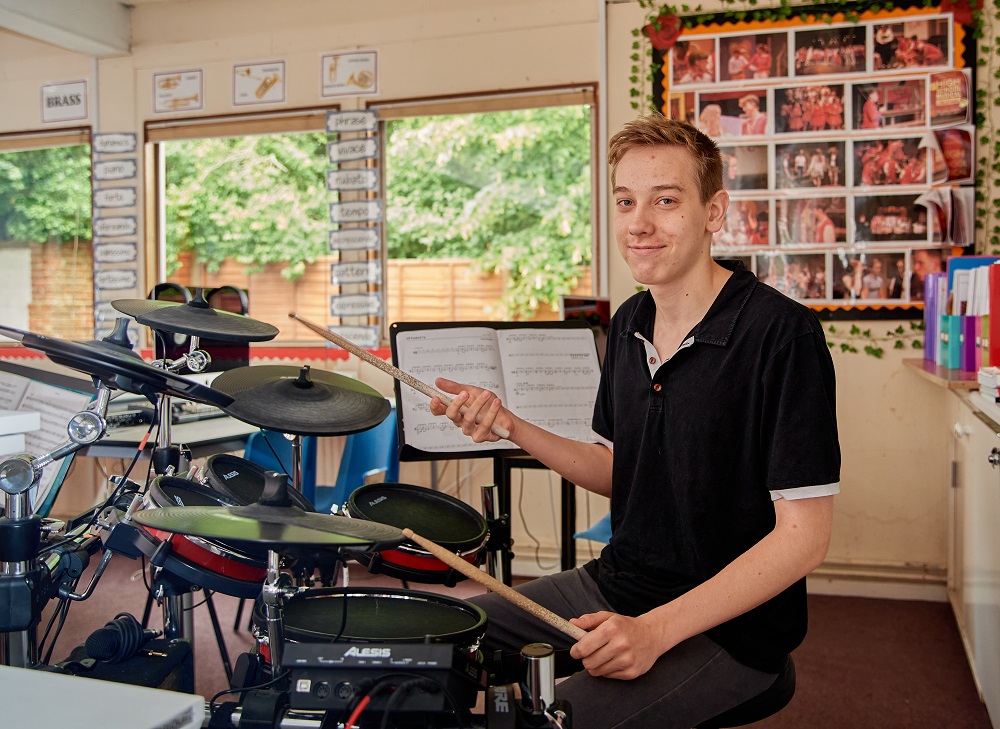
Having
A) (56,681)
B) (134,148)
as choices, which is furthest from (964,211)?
(134,148)

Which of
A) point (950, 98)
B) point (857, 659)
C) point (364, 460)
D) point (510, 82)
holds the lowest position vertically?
point (857, 659)

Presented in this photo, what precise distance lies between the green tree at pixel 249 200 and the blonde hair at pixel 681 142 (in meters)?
3.40

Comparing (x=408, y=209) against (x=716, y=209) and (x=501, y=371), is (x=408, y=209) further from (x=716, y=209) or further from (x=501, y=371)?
(x=716, y=209)

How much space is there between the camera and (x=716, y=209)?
1613mm

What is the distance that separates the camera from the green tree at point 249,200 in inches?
188

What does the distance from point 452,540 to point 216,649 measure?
68.5 inches

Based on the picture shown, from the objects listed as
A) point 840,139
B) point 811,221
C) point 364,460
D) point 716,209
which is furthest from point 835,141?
point 716,209

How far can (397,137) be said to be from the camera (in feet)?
15.0

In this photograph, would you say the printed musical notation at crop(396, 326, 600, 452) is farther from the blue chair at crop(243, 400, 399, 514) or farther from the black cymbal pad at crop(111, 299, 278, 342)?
the blue chair at crop(243, 400, 399, 514)

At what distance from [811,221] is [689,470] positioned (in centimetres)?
279

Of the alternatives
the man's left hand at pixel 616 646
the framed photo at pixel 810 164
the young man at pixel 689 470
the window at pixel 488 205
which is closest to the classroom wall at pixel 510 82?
the window at pixel 488 205

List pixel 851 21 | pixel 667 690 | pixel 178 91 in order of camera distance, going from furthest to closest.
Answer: pixel 178 91 → pixel 851 21 → pixel 667 690

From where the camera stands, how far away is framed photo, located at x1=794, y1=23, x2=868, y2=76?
3.85 metres

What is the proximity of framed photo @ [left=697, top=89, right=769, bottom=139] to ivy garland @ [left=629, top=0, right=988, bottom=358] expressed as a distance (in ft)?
0.76
